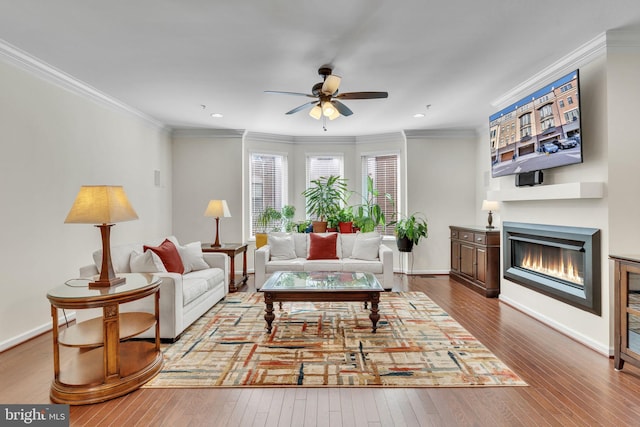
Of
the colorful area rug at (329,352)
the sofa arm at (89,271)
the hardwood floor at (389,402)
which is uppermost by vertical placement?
the sofa arm at (89,271)

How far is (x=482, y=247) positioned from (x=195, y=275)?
400cm

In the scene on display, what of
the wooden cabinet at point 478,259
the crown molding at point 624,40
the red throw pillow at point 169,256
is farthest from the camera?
the wooden cabinet at point 478,259

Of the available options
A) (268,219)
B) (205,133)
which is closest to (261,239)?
(268,219)

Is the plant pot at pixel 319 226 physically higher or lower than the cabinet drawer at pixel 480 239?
higher

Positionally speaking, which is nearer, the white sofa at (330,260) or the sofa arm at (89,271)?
the sofa arm at (89,271)

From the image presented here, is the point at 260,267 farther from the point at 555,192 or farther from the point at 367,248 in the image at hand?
the point at 555,192

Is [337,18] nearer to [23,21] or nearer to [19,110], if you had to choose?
[23,21]

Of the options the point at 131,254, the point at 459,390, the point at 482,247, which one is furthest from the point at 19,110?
the point at 482,247

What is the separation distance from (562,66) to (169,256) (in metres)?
4.59

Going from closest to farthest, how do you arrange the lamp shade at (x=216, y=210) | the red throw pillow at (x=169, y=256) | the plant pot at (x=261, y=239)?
the red throw pillow at (x=169, y=256) → the lamp shade at (x=216, y=210) → the plant pot at (x=261, y=239)

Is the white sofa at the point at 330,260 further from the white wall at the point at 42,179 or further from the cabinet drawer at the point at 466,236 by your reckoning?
the white wall at the point at 42,179

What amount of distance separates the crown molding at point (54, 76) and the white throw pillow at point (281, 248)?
2.85m

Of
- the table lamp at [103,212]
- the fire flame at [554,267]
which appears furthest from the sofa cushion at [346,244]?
the table lamp at [103,212]

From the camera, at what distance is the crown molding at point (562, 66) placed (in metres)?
3.04
